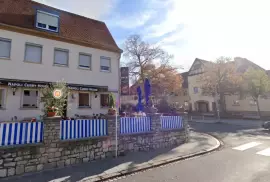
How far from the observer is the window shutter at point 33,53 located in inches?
515

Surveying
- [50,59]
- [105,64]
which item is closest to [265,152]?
[105,64]

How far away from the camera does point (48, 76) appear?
13.6 metres

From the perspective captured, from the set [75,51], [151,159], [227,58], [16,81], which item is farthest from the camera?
[227,58]

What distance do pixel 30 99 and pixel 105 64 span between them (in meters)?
7.18

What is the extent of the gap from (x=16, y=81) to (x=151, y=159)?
10559 mm

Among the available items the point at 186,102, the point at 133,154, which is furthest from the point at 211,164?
the point at 186,102

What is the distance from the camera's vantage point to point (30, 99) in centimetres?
1312

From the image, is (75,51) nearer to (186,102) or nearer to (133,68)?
(133,68)

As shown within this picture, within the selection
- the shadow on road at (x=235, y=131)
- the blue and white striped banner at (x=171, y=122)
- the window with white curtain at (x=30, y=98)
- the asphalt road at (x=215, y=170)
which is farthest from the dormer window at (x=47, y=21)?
the shadow on road at (x=235, y=131)

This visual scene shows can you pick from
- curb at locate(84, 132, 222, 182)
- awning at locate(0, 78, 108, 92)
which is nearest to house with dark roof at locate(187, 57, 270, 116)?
awning at locate(0, 78, 108, 92)

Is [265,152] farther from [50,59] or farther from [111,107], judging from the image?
[50,59]

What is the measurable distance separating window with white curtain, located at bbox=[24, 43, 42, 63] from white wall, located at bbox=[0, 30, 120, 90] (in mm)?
250

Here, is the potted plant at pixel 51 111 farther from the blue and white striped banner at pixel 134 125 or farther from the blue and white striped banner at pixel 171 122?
the blue and white striped banner at pixel 171 122

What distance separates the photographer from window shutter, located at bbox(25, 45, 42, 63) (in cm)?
1307
